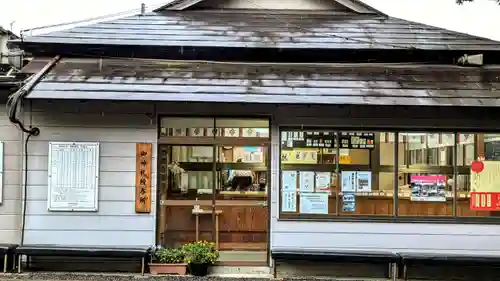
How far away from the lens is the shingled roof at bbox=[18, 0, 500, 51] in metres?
10.3

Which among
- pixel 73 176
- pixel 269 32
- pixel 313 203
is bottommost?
pixel 313 203

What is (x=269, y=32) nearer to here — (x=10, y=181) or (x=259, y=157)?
(x=259, y=157)

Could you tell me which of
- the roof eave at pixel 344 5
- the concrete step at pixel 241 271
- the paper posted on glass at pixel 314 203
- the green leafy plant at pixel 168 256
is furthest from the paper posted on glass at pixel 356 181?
the roof eave at pixel 344 5

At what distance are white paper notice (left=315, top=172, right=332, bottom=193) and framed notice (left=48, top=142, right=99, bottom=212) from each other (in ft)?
13.3

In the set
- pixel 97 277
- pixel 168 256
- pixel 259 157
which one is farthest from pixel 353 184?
pixel 97 277

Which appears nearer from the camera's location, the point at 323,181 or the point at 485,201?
the point at 485,201

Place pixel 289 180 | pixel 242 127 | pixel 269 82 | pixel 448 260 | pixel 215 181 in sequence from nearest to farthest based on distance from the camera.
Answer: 1. pixel 448 260
2. pixel 269 82
3. pixel 289 180
4. pixel 242 127
5. pixel 215 181

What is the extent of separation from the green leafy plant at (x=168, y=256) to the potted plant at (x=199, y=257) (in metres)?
0.10

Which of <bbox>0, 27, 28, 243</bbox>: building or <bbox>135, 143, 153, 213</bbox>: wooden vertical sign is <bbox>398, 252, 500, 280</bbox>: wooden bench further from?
<bbox>0, 27, 28, 243</bbox>: building

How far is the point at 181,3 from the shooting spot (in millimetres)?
12367

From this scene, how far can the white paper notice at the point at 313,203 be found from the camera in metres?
9.77

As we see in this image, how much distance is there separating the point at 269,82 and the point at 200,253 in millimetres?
3291

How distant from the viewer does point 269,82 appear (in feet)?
31.5

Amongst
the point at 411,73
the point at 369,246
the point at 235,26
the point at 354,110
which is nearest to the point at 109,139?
the point at 235,26
